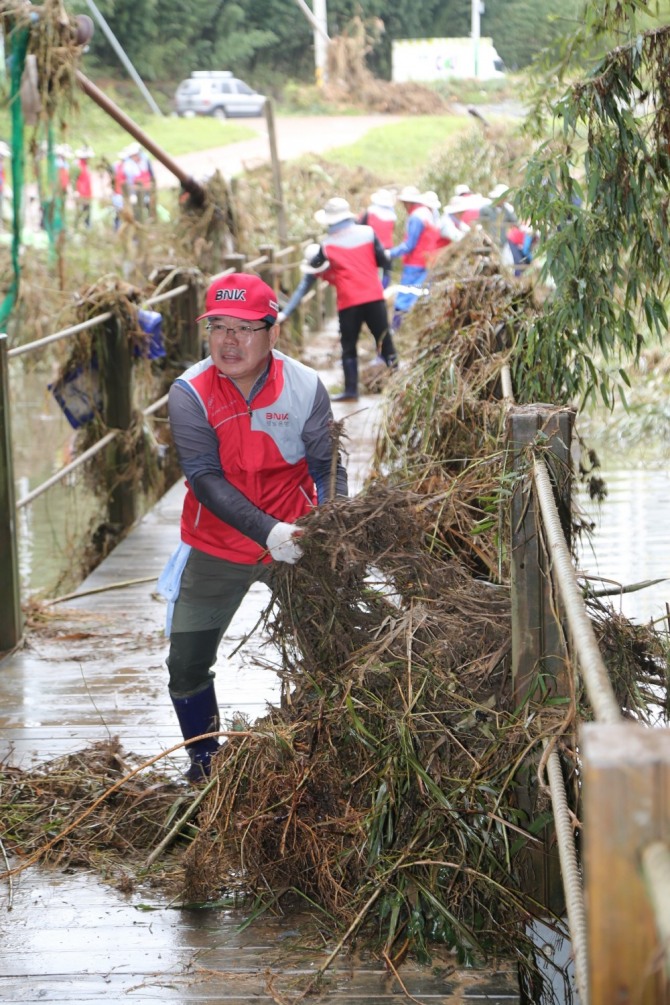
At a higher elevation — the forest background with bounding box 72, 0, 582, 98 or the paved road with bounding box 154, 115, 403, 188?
the forest background with bounding box 72, 0, 582, 98

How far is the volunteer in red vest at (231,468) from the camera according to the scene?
370 centimetres

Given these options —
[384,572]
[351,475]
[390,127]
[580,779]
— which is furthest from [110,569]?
[390,127]

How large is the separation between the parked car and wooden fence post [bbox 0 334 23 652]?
124 feet

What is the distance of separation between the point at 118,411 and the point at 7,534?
236 cm

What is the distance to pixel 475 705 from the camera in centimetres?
311

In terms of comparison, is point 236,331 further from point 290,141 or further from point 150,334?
point 290,141

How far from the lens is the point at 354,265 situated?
35.6 feet

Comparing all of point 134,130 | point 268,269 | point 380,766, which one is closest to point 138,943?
point 380,766

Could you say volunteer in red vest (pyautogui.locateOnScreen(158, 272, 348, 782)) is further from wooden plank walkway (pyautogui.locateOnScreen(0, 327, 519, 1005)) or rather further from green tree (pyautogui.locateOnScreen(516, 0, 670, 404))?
green tree (pyautogui.locateOnScreen(516, 0, 670, 404))

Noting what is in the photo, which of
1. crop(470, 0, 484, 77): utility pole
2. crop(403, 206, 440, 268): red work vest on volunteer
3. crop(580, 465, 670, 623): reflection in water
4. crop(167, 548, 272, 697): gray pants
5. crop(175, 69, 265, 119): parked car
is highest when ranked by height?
crop(470, 0, 484, 77): utility pole

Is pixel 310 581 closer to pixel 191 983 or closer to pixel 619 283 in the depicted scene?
pixel 191 983

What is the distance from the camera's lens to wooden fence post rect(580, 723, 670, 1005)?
1309 mm

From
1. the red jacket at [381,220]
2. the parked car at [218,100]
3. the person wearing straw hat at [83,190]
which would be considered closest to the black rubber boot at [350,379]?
the red jacket at [381,220]

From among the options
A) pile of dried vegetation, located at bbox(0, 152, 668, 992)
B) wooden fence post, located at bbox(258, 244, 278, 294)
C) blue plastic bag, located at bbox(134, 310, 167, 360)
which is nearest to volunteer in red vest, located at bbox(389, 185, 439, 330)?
wooden fence post, located at bbox(258, 244, 278, 294)
